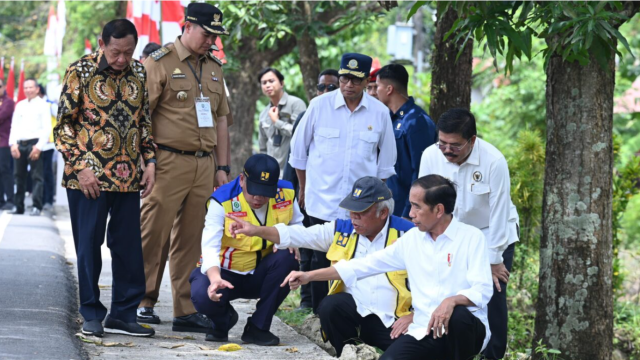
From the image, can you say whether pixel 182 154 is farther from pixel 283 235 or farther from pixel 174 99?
pixel 283 235

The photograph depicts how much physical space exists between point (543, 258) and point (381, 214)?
1.64m

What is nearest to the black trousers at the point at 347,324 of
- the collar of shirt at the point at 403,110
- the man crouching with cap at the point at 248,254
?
the man crouching with cap at the point at 248,254

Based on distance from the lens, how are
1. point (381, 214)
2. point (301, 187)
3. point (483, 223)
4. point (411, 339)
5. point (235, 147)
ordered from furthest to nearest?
point (235, 147)
point (301, 187)
point (483, 223)
point (381, 214)
point (411, 339)

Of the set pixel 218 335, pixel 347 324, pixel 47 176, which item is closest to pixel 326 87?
pixel 218 335

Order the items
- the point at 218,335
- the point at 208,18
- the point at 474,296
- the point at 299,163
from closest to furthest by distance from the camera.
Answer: the point at 474,296 → the point at 218,335 → the point at 208,18 → the point at 299,163

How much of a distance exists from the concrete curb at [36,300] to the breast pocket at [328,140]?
6.91 ft

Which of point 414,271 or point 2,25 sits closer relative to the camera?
point 414,271

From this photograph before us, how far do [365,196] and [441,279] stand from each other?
0.73 m

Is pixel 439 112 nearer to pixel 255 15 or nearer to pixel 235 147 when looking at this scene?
pixel 255 15

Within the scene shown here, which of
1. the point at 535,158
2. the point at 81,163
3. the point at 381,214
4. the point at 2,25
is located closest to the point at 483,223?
the point at 381,214

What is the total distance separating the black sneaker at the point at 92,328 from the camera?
615 centimetres

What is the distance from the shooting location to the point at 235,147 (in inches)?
620

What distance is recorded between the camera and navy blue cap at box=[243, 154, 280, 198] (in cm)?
604

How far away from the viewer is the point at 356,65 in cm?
682
